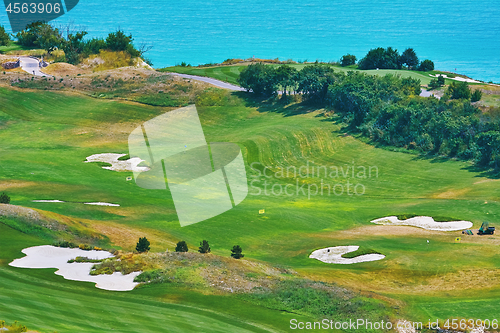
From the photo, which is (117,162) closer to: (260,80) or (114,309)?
(260,80)

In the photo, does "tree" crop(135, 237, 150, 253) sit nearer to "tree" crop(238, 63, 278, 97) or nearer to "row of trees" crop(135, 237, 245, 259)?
"row of trees" crop(135, 237, 245, 259)

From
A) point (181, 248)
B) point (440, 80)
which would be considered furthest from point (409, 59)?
point (181, 248)

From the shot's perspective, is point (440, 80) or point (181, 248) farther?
point (440, 80)

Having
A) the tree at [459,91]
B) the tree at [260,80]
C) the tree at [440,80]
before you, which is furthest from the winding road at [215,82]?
the tree at [459,91]

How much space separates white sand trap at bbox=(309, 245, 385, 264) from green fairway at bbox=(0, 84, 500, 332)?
1.02 metres

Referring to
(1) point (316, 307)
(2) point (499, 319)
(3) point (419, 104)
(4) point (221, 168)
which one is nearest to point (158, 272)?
(1) point (316, 307)

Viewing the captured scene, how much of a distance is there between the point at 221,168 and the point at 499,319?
51.7 meters

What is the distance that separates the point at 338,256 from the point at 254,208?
53.3ft

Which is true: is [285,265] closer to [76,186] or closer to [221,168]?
[76,186]

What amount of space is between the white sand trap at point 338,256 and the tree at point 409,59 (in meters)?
92.9

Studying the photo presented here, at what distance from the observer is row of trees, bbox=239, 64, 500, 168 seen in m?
89.4

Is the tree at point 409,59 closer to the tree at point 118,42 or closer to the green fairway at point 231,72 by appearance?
the green fairway at point 231,72

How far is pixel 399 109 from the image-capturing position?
96.2 metres

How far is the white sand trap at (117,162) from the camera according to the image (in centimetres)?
7969
